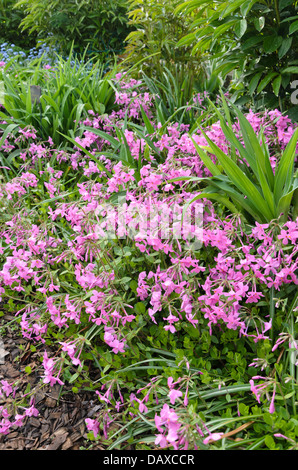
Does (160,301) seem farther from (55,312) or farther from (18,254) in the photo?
(18,254)

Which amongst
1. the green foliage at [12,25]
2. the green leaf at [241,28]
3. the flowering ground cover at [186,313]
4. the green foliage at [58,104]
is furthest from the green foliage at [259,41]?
the green foliage at [12,25]

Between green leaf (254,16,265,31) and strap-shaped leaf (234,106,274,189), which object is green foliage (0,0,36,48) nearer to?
green leaf (254,16,265,31)

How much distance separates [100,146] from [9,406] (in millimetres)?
2097

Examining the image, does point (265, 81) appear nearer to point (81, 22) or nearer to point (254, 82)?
point (254, 82)

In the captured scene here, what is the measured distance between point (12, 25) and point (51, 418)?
28.5ft

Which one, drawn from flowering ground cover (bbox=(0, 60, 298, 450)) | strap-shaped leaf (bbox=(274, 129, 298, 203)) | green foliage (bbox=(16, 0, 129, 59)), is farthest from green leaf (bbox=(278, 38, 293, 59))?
green foliage (bbox=(16, 0, 129, 59))

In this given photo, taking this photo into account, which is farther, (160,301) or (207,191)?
(207,191)

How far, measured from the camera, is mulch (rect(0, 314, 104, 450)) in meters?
1.65

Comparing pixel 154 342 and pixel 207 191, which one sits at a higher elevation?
pixel 207 191

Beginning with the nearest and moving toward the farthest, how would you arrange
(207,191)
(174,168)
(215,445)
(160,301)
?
(215,445)
(160,301)
(207,191)
(174,168)

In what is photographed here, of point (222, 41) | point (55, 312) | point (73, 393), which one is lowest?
point (73, 393)

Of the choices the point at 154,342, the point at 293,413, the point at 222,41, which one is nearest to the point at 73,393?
the point at 154,342

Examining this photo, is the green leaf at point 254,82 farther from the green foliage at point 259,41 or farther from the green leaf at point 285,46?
the green leaf at point 285,46

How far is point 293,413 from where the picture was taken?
1479 millimetres
